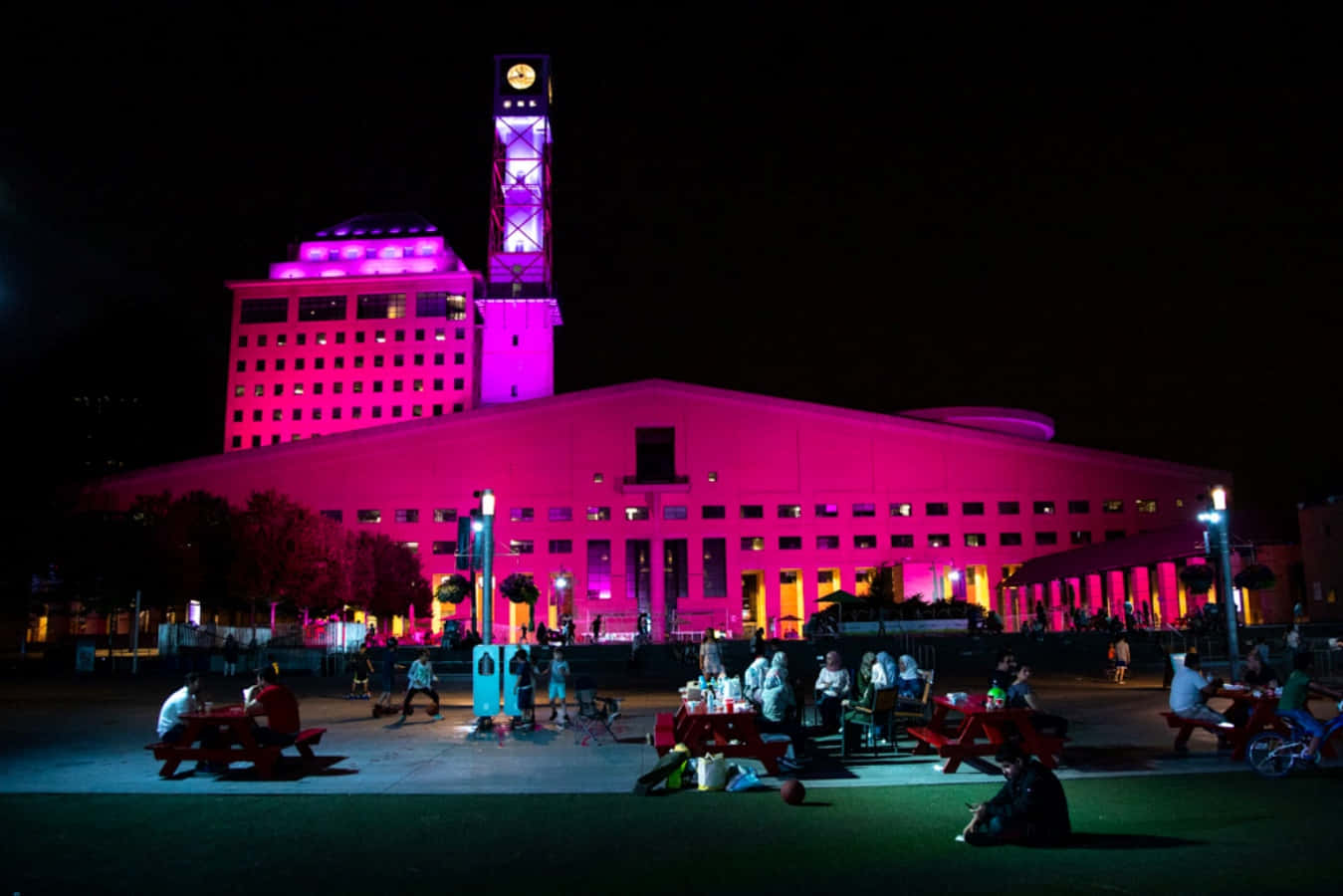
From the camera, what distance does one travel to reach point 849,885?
7.11 metres

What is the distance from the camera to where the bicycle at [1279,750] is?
11125 mm

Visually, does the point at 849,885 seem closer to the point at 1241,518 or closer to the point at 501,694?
the point at 501,694

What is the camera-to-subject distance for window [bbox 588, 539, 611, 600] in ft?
204

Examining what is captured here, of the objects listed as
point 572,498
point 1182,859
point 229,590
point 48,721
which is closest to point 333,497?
point 572,498

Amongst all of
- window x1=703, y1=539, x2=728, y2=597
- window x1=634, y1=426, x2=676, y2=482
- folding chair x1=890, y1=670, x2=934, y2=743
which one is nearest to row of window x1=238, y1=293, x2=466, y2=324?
window x1=634, y1=426, x2=676, y2=482

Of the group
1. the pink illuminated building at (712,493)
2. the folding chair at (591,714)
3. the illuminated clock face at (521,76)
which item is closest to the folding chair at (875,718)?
the folding chair at (591,714)

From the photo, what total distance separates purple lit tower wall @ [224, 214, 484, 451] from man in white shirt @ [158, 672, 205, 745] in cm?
7983

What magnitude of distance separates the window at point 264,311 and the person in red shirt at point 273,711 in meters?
Result: 87.8

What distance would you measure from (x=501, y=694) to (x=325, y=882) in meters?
10.6

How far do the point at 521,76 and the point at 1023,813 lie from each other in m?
94.2

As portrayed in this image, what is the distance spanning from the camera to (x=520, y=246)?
302 ft

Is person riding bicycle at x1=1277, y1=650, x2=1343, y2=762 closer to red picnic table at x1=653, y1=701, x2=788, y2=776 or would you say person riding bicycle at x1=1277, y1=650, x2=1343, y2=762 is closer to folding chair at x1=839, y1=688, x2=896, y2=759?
folding chair at x1=839, y1=688, x2=896, y2=759

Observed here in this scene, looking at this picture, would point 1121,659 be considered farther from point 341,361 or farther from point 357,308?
point 357,308

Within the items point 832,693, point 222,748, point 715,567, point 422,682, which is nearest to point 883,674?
point 832,693
